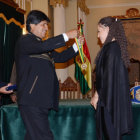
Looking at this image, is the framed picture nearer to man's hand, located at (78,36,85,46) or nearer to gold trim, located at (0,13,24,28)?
gold trim, located at (0,13,24,28)

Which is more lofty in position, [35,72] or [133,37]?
[133,37]

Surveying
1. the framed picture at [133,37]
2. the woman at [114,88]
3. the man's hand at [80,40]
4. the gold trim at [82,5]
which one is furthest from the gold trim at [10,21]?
the framed picture at [133,37]

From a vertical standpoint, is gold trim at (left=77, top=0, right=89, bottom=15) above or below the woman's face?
above

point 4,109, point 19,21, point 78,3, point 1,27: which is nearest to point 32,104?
point 4,109

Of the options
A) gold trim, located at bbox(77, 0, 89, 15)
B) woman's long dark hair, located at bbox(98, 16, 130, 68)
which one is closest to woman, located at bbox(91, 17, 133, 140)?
woman's long dark hair, located at bbox(98, 16, 130, 68)

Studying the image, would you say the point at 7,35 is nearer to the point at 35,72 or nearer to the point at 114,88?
the point at 35,72

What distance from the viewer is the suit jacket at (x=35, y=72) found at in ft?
7.73

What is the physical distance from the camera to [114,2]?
373 inches

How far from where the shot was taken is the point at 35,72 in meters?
2.38

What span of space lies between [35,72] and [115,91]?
2.51 ft

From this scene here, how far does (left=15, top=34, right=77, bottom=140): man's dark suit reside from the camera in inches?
92.8

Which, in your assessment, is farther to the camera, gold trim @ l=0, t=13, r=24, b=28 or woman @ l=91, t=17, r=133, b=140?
gold trim @ l=0, t=13, r=24, b=28

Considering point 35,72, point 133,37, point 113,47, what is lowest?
point 35,72

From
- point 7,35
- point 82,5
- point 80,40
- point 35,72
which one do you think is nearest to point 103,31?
point 80,40
